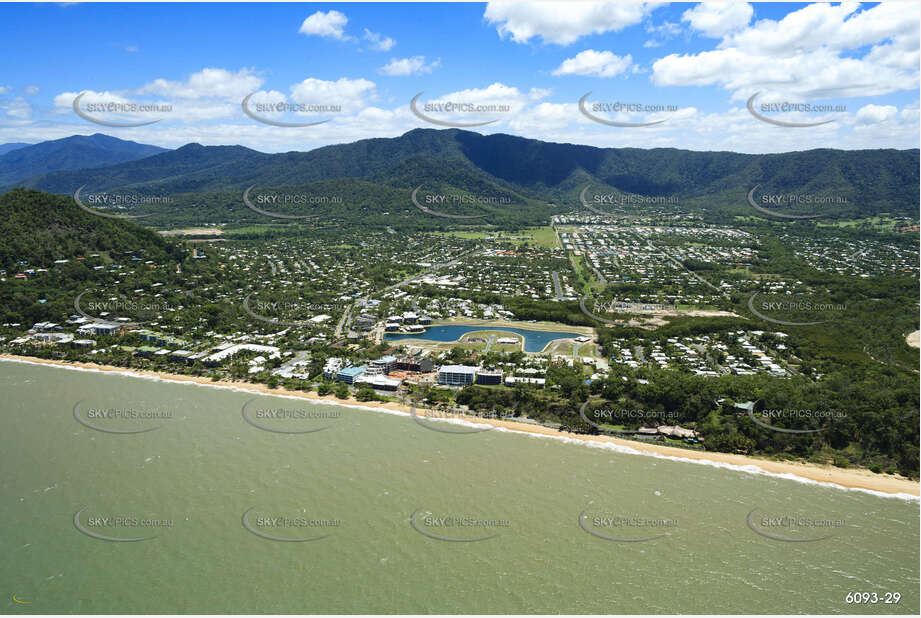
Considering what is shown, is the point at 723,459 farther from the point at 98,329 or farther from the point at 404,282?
the point at 404,282

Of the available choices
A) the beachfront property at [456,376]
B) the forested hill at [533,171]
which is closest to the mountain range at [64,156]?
the forested hill at [533,171]

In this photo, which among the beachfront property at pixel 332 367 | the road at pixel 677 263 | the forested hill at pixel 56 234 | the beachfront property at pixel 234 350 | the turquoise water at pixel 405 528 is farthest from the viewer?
the road at pixel 677 263

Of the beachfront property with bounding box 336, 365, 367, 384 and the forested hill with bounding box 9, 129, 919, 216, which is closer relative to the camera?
the beachfront property with bounding box 336, 365, 367, 384

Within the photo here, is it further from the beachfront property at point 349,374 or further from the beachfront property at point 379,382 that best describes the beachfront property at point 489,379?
the beachfront property at point 349,374

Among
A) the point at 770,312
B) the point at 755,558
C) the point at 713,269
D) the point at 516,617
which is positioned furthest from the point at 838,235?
the point at 516,617

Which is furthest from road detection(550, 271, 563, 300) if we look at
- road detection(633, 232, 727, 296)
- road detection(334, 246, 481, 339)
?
road detection(633, 232, 727, 296)

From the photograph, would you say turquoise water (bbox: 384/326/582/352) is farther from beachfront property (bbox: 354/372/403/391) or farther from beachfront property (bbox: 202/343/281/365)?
beachfront property (bbox: 354/372/403/391)
